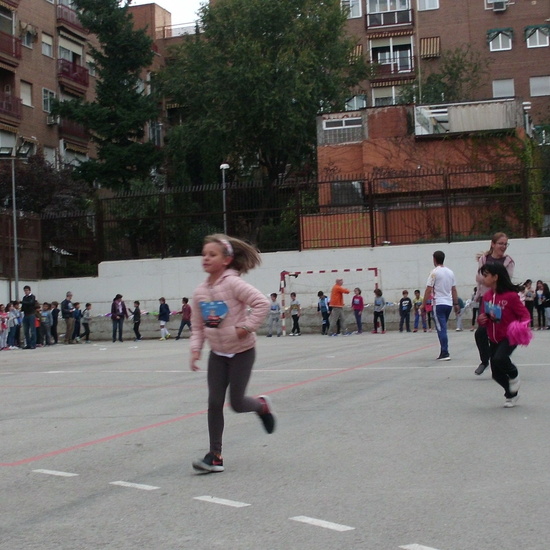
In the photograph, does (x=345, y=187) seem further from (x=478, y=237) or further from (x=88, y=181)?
(x=88, y=181)

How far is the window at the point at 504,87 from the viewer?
60344 millimetres

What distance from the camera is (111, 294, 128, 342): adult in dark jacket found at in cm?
3234

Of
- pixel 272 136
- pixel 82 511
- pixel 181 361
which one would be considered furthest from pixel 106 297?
pixel 82 511

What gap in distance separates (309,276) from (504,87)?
33226mm

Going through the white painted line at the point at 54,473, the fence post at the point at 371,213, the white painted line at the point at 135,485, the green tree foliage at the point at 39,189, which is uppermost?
the green tree foliage at the point at 39,189

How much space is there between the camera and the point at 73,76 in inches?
2152

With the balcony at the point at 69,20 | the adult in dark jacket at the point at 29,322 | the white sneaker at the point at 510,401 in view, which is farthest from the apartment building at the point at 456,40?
the white sneaker at the point at 510,401

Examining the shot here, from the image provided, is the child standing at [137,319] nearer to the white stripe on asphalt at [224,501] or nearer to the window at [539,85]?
the white stripe on asphalt at [224,501]

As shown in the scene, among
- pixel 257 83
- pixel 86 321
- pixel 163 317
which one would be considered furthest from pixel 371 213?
pixel 257 83

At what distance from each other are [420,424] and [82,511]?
371 centimetres

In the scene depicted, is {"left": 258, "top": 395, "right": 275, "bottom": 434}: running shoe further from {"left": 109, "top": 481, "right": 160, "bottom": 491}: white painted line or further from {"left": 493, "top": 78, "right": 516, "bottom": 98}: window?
{"left": 493, "top": 78, "right": 516, "bottom": 98}: window

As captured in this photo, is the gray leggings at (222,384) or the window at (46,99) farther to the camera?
the window at (46,99)

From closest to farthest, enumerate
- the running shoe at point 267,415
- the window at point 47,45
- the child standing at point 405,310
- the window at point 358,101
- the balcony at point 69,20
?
the running shoe at point 267,415, the child standing at point 405,310, the window at point 47,45, the balcony at point 69,20, the window at point 358,101

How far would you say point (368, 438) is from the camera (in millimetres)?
7633
